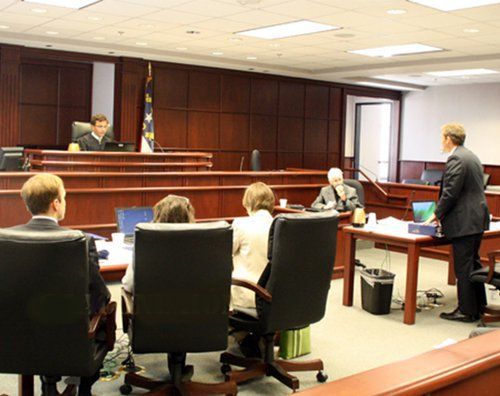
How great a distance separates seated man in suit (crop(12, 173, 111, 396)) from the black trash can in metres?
2.86

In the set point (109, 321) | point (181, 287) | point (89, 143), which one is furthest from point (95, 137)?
point (181, 287)

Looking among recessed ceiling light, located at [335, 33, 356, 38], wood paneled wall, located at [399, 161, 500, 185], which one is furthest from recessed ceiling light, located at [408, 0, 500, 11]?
wood paneled wall, located at [399, 161, 500, 185]

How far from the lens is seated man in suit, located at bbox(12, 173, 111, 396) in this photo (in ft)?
9.41

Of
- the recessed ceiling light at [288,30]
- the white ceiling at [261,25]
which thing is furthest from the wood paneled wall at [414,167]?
the recessed ceiling light at [288,30]

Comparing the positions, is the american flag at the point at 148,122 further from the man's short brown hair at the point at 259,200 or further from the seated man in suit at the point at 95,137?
the man's short brown hair at the point at 259,200

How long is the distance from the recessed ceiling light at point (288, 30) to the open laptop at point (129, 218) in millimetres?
3568

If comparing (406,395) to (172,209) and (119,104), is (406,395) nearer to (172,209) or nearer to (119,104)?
(172,209)

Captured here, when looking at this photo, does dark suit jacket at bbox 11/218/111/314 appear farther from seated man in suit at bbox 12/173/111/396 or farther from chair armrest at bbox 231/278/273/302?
chair armrest at bbox 231/278/273/302

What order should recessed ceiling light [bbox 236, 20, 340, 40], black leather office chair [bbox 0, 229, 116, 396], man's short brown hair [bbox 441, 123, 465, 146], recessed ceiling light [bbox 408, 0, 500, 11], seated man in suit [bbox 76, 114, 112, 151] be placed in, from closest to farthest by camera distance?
black leather office chair [bbox 0, 229, 116, 396] → man's short brown hair [bbox 441, 123, 465, 146] → recessed ceiling light [bbox 408, 0, 500, 11] → recessed ceiling light [bbox 236, 20, 340, 40] → seated man in suit [bbox 76, 114, 112, 151]

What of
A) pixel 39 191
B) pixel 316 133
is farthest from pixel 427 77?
pixel 39 191

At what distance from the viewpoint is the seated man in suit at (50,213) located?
2.87 m

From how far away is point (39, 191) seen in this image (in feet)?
9.52

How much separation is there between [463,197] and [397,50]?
4670mm

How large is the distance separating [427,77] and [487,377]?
36.6 feet
